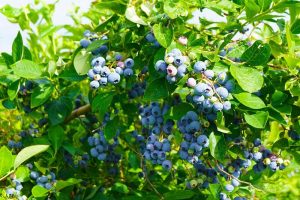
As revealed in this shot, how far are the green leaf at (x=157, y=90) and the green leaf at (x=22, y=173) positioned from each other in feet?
2.26

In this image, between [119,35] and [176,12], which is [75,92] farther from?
[176,12]

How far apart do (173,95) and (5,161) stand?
0.65m

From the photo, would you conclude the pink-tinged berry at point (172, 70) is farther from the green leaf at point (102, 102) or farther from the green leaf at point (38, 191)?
the green leaf at point (38, 191)

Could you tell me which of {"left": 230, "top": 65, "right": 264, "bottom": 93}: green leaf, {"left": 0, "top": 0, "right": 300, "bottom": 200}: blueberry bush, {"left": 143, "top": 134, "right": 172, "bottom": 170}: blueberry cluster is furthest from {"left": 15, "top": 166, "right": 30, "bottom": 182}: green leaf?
{"left": 230, "top": 65, "right": 264, "bottom": 93}: green leaf

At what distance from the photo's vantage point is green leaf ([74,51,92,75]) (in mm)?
1734

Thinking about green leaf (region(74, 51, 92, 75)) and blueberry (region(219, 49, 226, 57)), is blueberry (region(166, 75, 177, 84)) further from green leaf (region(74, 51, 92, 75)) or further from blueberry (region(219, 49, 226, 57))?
green leaf (region(74, 51, 92, 75))

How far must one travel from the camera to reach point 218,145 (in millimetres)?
1589

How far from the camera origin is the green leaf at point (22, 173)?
1921mm

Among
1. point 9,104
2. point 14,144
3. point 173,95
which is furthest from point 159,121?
point 14,144

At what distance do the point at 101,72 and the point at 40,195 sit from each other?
21.2 inches

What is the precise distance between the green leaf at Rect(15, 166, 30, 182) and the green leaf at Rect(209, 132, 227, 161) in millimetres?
785

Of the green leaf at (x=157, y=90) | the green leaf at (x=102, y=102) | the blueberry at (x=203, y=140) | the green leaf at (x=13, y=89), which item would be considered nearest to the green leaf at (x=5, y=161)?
the green leaf at (x=13, y=89)

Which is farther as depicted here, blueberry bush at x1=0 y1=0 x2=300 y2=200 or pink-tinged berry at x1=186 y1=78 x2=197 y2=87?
blueberry bush at x1=0 y1=0 x2=300 y2=200

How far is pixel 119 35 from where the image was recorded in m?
1.75
